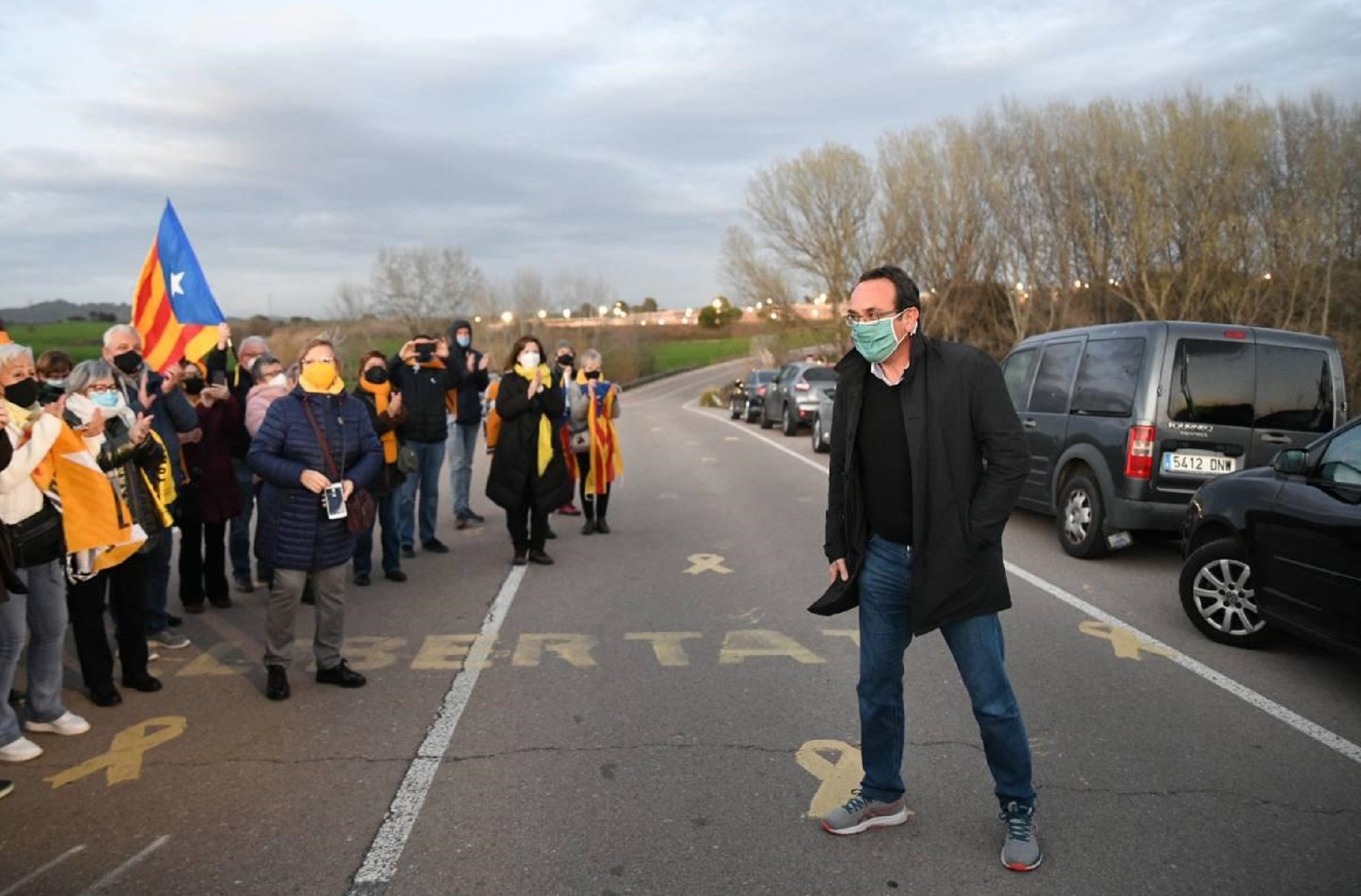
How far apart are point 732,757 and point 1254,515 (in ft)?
11.7

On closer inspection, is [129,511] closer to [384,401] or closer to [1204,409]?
[384,401]

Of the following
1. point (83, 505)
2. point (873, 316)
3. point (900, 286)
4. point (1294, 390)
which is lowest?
point (83, 505)

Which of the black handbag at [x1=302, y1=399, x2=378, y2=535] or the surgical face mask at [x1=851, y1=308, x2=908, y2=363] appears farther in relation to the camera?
the black handbag at [x1=302, y1=399, x2=378, y2=535]

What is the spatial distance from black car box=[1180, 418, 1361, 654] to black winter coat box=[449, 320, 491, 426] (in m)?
6.49

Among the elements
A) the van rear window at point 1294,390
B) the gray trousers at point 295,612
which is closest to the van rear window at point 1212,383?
the van rear window at point 1294,390

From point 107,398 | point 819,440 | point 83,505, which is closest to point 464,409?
point 107,398

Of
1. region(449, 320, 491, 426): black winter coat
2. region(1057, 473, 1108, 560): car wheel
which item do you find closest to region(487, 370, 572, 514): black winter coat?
region(449, 320, 491, 426): black winter coat

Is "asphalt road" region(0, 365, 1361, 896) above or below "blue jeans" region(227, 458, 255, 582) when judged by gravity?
below

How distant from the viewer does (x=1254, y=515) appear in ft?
19.2

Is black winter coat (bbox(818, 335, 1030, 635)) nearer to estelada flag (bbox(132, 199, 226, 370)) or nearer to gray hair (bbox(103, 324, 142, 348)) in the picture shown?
gray hair (bbox(103, 324, 142, 348))

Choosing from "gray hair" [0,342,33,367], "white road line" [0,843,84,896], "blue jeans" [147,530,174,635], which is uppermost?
"gray hair" [0,342,33,367]

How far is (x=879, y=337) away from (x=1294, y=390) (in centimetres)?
618

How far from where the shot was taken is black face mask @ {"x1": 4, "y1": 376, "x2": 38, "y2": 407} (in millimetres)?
4609

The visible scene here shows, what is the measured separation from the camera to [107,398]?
213 inches
